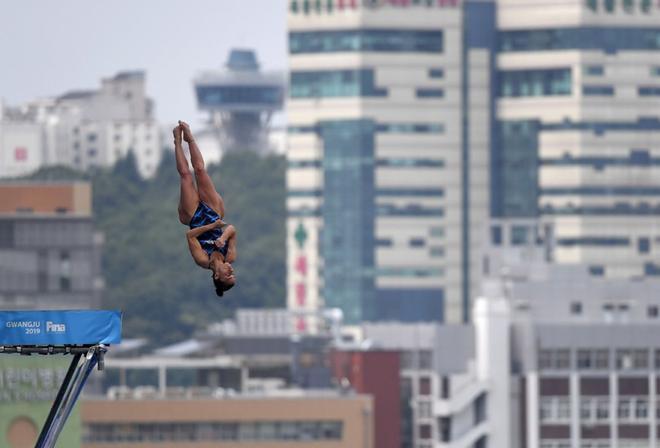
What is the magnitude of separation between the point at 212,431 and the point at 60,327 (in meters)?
120

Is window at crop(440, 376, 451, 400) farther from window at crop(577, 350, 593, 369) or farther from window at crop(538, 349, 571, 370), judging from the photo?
window at crop(577, 350, 593, 369)

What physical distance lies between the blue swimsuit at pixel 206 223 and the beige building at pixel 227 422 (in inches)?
4567

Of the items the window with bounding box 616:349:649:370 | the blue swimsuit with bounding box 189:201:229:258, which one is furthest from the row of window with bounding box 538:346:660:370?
the blue swimsuit with bounding box 189:201:229:258

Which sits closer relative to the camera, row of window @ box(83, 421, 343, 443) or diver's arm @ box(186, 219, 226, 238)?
diver's arm @ box(186, 219, 226, 238)

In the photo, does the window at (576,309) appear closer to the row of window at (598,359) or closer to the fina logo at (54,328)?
the row of window at (598,359)

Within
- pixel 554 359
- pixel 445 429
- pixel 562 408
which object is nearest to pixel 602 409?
pixel 562 408

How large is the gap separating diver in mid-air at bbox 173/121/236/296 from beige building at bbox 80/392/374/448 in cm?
11616

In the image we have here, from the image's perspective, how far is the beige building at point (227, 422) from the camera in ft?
568

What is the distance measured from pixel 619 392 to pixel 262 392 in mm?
19989

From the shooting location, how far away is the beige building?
173 metres

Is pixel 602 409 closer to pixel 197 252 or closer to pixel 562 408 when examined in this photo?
pixel 562 408

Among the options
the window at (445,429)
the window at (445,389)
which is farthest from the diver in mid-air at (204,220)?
the window at (445,389)

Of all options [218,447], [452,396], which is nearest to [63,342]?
[218,447]

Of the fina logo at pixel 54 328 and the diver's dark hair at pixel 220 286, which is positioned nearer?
the fina logo at pixel 54 328
